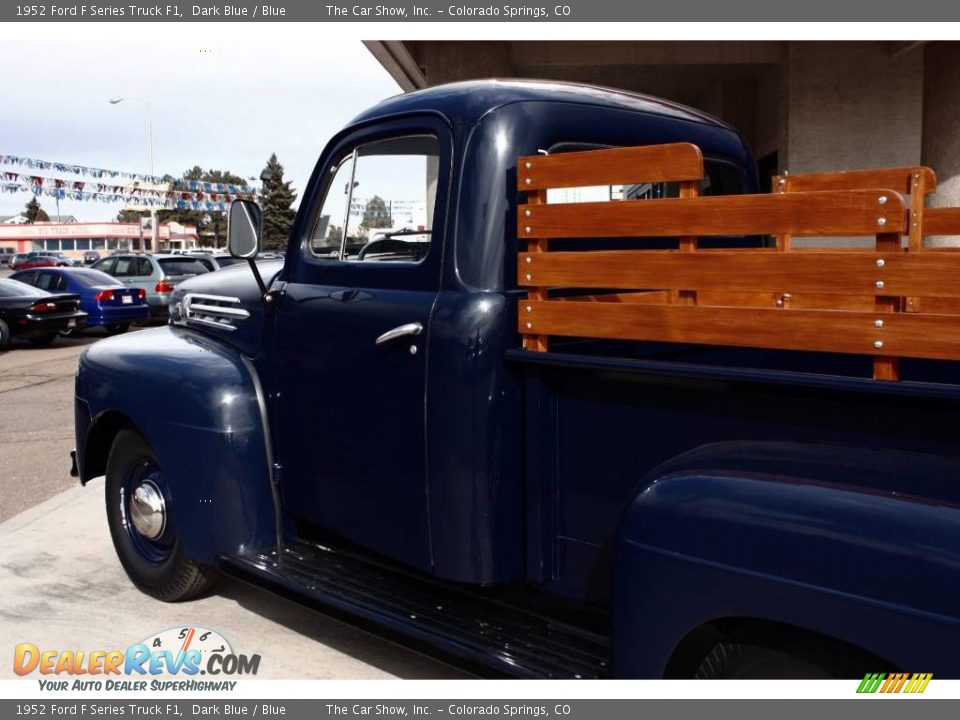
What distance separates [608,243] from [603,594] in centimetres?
126

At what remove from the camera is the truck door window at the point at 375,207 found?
351 centimetres

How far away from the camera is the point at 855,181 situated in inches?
138

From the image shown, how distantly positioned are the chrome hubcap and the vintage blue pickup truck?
2 centimetres

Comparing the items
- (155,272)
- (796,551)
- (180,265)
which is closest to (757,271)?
(796,551)

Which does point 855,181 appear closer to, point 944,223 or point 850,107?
point 944,223

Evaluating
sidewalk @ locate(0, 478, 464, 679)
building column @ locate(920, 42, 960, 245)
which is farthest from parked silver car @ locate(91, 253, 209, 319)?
sidewalk @ locate(0, 478, 464, 679)

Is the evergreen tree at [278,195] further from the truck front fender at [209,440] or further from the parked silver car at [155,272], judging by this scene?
the parked silver car at [155,272]

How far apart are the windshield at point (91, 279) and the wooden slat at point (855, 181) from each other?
1582cm

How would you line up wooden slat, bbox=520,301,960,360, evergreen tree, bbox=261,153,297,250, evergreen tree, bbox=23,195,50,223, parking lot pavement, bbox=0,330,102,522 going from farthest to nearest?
1. evergreen tree, bbox=23,195,50,223
2. parking lot pavement, bbox=0,330,102,522
3. evergreen tree, bbox=261,153,297,250
4. wooden slat, bbox=520,301,960,360

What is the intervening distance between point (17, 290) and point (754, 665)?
16.4 meters

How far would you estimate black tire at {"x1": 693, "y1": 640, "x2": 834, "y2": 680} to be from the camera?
221cm

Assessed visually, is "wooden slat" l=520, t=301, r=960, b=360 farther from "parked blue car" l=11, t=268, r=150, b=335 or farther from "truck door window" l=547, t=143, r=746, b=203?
"parked blue car" l=11, t=268, r=150, b=335

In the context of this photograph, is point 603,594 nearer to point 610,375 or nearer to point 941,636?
point 610,375
